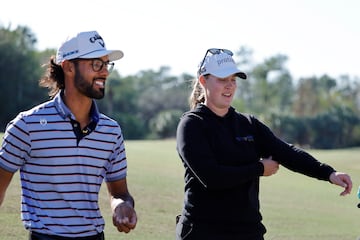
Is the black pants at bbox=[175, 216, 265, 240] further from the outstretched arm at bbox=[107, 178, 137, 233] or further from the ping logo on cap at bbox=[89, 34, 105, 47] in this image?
the ping logo on cap at bbox=[89, 34, 105, 47]

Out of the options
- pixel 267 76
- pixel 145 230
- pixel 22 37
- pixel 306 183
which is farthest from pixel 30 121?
pixel 267 76

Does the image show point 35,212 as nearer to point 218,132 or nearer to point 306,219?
point 218,132

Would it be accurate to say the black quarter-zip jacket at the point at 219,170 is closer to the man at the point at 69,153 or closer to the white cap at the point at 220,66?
the white cap at the point at 220,66

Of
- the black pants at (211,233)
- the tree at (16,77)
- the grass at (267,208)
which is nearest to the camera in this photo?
the black pants at (211,233)

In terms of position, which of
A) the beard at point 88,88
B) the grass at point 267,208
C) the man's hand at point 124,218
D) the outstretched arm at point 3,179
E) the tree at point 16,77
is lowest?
the grass at point 267,208

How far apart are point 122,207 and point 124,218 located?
0.12 m

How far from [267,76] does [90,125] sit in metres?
92.9

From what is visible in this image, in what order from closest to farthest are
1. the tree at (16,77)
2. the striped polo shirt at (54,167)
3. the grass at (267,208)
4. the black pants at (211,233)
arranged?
the striped polo shirt at (54,167), the black pants at (211,233), the grass at (267,208), the tree at (16,77)

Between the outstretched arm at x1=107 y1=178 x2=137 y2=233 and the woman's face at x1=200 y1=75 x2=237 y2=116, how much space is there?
89 centimetres

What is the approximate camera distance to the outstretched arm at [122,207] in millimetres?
4277

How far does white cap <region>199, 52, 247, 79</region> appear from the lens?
16.9ft

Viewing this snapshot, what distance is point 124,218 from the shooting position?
4289mm

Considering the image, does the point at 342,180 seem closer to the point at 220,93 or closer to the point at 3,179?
the point at 220,93

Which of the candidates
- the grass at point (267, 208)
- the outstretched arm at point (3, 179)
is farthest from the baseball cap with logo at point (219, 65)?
the grass at point (267, 208)
